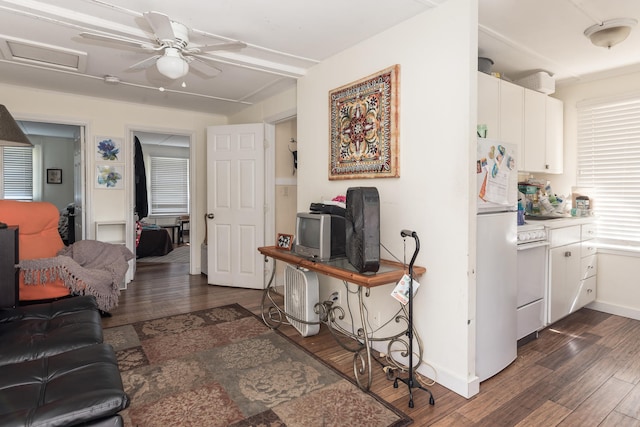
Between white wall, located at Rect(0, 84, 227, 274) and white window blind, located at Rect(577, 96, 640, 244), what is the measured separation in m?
4.66

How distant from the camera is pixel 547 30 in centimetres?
255

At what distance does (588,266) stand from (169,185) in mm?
8303

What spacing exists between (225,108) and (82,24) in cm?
247

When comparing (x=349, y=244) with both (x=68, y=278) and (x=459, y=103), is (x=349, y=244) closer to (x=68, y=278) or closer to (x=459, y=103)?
(x=459, y=103)

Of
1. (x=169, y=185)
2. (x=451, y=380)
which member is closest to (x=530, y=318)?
(x=451, y=380)

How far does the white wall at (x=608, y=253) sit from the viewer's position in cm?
333

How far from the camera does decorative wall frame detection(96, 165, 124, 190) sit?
14.5 ft

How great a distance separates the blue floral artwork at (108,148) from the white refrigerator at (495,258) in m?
4.33

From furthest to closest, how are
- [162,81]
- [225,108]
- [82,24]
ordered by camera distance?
[225,108]
[162,81]
[82,24]

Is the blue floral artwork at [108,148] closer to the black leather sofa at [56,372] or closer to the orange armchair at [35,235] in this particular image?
the orange armchair at [35,235]

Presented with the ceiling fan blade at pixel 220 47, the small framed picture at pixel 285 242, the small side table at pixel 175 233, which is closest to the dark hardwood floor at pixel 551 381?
the small framed picture at pixel 285 242

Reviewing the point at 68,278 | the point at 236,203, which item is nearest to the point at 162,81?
the point at 236,203

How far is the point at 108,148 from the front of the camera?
4.43 metres

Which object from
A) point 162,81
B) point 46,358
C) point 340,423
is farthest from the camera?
point 162,81
